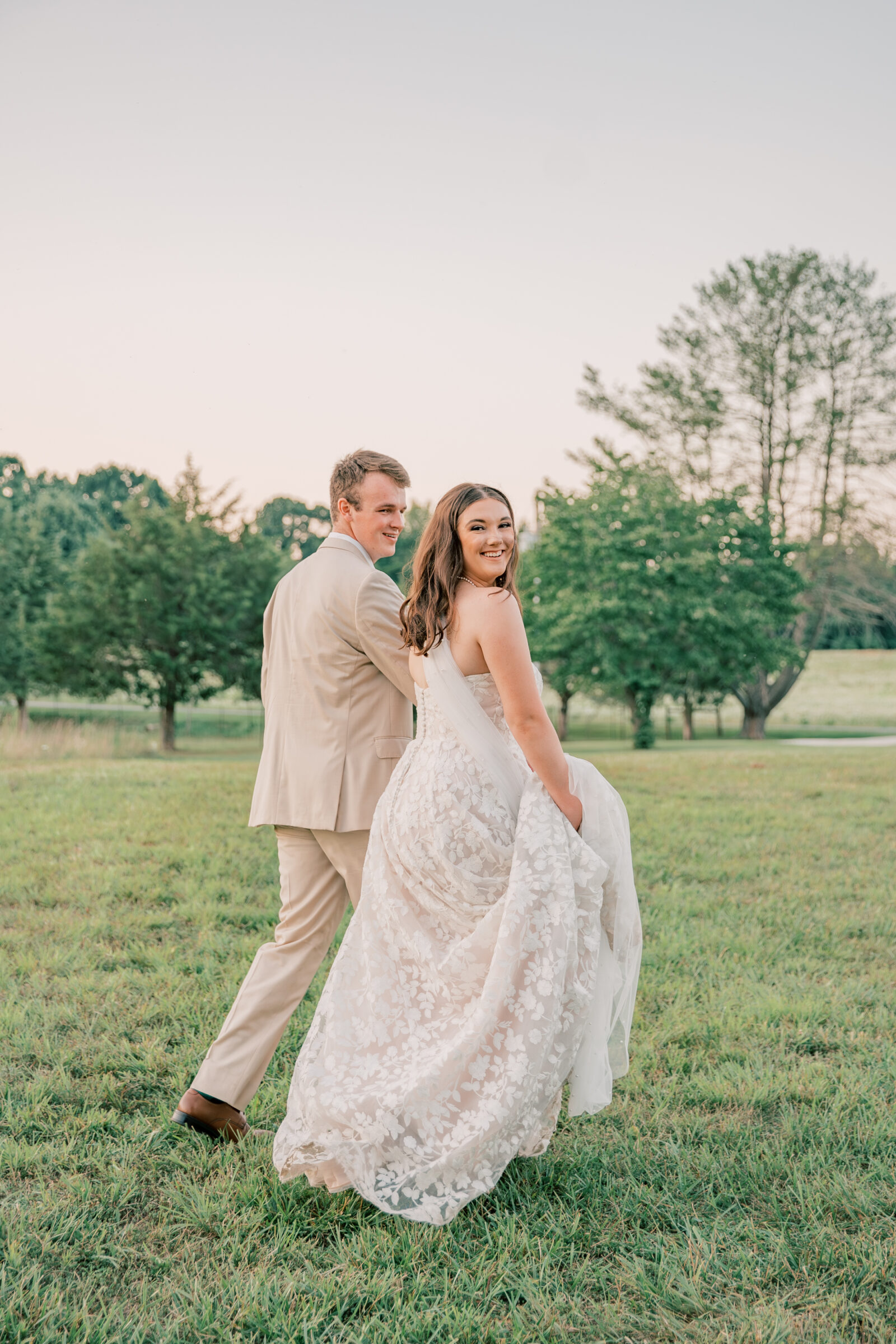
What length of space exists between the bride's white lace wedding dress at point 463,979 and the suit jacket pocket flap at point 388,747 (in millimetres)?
169

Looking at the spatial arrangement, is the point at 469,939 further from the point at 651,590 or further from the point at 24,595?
the point at 24,595

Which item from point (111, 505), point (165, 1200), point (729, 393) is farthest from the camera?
point (111, 505)

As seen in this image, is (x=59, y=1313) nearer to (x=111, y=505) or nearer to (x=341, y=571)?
(x=341, y=571)

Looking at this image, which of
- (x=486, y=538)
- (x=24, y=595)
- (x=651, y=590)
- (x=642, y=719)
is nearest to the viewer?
(x=486, y=538)

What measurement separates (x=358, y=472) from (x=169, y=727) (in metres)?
26.2

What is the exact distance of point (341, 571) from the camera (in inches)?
132

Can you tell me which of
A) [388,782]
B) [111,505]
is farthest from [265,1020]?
[111,505]

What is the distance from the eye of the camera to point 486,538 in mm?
3096

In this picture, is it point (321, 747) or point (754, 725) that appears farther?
point (754, 725)

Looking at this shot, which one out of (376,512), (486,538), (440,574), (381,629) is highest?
(376,512)

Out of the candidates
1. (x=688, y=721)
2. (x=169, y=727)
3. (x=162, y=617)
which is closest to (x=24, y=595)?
(x=162, y=617)

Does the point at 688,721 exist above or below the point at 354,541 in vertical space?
below

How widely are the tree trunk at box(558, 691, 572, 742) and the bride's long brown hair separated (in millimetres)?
28798

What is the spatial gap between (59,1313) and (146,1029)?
1.95 metres
